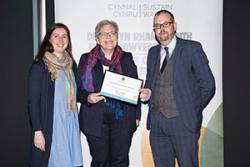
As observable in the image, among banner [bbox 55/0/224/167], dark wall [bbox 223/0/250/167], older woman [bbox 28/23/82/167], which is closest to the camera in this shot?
older woman [bbox 28/23/82/167]

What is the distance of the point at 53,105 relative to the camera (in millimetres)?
3109

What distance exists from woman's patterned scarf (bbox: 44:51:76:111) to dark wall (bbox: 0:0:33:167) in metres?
1.03

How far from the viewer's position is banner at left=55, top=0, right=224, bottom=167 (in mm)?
3920

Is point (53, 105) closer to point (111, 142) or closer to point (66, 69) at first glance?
point (66, 69)

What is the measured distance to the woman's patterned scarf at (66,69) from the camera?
310 centimetres

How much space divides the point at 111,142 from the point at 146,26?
4.81ft

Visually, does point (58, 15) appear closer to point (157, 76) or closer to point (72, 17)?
point (72, 17)

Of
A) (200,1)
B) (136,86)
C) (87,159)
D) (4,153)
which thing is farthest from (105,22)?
(4,153)

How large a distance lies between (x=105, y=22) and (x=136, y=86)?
708 millimetres

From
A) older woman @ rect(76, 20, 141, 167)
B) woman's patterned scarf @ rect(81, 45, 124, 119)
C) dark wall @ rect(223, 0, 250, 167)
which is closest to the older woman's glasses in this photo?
older woman @ rect(76, 20, 141, 167)

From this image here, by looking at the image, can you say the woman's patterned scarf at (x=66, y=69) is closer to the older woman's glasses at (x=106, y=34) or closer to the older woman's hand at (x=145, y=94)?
the older woman's glasses at (x=106, y=34)

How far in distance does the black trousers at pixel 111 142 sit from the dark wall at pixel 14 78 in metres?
1.24

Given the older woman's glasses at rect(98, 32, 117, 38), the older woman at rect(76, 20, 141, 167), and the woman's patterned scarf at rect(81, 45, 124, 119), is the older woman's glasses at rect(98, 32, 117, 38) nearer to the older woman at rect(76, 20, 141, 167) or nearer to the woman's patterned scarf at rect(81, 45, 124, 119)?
the older woman at rect(76, 20, 141, 167)

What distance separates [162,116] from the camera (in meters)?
3.16
